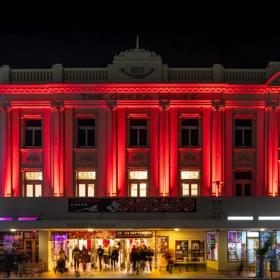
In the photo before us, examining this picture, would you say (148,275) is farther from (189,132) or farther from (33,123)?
(33,123)

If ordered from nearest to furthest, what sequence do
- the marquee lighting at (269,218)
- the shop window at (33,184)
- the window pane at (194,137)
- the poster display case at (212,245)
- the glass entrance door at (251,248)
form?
the marquee lighting at (269,218)
the glass entrance door at (251,248)
the poster display case at (212,245)
the shop window at (33,184)
the window pane at (194,137)

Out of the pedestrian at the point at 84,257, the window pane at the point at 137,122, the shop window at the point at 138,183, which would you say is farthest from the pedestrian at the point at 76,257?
the window pane at the point at 137,122

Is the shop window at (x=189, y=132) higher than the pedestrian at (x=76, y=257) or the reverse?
higher

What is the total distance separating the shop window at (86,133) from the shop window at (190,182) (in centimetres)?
572

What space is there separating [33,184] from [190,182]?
9282 millimetres

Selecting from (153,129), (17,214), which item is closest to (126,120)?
(153,129)

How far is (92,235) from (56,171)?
4.58 metres

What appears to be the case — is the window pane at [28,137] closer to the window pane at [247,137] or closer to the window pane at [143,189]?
the window pane at [143,189]

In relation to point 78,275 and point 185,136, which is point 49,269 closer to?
point 78,275

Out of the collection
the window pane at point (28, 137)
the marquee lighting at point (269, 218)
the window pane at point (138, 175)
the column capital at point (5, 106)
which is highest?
the column capital at point (5, 106)

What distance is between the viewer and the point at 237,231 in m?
37.9

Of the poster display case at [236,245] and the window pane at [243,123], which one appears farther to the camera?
the window pane at [243,123]

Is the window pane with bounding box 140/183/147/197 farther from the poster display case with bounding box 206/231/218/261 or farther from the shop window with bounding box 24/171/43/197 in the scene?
the shop window with bounding box 24/171/43/197

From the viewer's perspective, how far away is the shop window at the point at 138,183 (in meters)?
41.1
